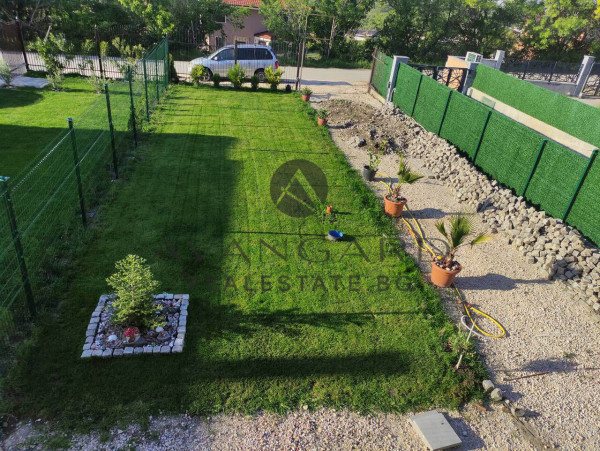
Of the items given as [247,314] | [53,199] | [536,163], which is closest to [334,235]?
[247,314]

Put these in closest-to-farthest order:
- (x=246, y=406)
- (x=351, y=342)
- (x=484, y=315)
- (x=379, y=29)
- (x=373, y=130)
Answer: (x=246, y=406) → (x=351, y=342) → (x=484, y=315) → (x=373, y=130) → (x=379, y=29)

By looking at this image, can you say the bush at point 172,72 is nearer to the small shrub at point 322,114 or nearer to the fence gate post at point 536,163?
the small shrub at point 322,114

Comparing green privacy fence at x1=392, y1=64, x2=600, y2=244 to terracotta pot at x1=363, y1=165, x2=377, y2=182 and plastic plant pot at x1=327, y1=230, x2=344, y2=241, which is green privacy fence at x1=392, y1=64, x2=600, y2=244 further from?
plastic plant pot at x1=327, y1=230, x2=344, y2=241

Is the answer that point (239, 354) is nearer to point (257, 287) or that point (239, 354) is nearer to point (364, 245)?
point (257, 287)

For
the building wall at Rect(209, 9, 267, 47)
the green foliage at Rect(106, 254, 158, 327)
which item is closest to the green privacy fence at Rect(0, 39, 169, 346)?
the green foliage at Rect(106, 254, 158, 327)

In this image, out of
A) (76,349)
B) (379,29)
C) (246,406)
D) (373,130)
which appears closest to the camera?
(246,406)

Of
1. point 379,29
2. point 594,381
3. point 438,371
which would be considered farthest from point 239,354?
point 379,29
